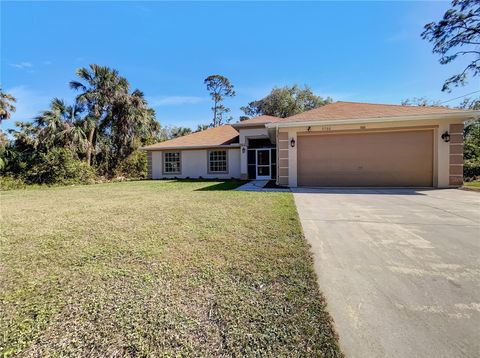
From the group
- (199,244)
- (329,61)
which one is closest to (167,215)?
(199,244)

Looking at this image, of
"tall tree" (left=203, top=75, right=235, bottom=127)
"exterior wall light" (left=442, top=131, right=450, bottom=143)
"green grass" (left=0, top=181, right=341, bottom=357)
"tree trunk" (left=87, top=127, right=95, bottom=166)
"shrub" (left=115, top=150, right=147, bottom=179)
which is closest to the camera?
"green grass" (left=0, top=181, right=341, bottom=357)

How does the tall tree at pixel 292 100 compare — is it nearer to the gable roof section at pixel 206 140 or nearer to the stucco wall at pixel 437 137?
the gable roof section at pixel 206 140

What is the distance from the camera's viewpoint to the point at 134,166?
20.2 metres

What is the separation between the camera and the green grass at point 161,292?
1694 millimetres

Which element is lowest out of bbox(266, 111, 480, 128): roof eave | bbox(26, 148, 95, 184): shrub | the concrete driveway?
the concrete driveway

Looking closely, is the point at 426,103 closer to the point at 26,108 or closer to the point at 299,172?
the point at 299,172

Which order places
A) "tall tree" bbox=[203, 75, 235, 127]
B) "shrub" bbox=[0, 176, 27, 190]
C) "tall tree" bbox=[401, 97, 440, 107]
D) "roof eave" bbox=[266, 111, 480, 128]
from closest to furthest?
"roof eave" bbox=[266, 111, 480, 128] < "shrub" bbox=[0, 176, 27, 190] < "tall tree" bbox=[401, 97, 440, 107] < "tall tree" bbox=[203, 75, 235, 127]

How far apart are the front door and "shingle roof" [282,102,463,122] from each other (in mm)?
4386

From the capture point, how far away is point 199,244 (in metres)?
3.63

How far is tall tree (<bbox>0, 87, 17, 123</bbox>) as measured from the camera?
48.3ft

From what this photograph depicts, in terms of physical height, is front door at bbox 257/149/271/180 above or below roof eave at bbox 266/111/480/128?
below

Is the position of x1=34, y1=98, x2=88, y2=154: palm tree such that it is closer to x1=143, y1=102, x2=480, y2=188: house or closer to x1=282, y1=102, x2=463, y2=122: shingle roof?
x1=143, y1=102, x2=480, y2=188: house

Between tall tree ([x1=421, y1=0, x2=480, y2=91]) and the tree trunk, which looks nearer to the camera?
tall tree ([x1=421, y1=0, x2=480, y2=91])

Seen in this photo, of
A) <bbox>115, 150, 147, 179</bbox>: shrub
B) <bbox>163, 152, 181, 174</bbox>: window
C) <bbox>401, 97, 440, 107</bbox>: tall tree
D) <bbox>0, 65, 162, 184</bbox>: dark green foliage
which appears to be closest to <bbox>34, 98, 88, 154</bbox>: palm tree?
<bbox>0, 65, 162, 184</bbox>: dark green foliage
